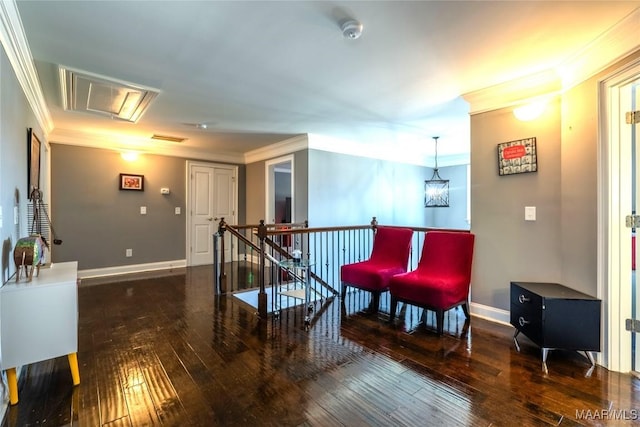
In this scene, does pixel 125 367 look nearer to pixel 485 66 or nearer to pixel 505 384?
pixel 505 384

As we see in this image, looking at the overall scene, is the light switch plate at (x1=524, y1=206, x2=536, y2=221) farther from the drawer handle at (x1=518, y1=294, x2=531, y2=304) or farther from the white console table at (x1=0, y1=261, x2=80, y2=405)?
the white console table at (x1=0, y1=261, x2=80, y2=405)

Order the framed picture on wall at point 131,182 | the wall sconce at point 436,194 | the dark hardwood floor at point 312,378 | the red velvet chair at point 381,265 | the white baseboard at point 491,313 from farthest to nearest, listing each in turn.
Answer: the wall sconce at point 436,194 < the framed picture on wall at point 131,182 < the red velvet chair at point 381,265 < the white baseboard at point 491,313 < the dark hardwood floor at point 312,378

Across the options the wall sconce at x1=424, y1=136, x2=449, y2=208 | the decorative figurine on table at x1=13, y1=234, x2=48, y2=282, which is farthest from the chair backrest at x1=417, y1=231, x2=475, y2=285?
the wall sconce at x1=424, y1=136, x2=449, y2=208

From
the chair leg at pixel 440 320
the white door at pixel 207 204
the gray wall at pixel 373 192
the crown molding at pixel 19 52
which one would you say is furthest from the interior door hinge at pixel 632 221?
the white door at pixel 207 204

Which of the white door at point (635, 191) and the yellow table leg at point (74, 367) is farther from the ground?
the white door at point (635, 191)

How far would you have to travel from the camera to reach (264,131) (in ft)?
15.5

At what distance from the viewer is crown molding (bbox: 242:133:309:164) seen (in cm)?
505

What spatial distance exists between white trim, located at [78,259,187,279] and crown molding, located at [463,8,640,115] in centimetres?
564

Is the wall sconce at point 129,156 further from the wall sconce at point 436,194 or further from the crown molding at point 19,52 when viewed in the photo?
the wall sconce at point 436,194

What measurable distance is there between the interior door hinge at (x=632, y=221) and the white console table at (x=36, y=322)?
12.9 ft

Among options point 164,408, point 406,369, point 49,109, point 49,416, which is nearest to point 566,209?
point 406,369

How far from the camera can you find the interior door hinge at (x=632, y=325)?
210 cm

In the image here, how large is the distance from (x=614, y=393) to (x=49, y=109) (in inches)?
238

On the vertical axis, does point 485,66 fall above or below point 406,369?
above
